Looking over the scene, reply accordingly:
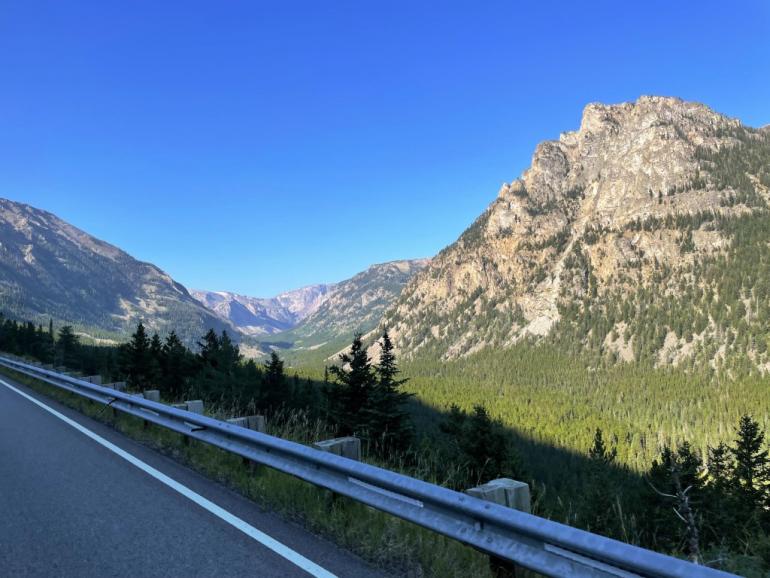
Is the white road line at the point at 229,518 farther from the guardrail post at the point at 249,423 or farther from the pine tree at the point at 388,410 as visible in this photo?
the pine tree at the point at 388,410

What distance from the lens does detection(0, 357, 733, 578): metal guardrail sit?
304 centimetres

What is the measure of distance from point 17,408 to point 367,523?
13.8 m

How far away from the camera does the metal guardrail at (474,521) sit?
120 inches

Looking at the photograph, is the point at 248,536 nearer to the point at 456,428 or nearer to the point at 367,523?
the point at 367,523

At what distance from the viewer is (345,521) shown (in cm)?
530

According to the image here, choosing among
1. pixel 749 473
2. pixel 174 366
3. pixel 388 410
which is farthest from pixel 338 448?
pixel 749 473

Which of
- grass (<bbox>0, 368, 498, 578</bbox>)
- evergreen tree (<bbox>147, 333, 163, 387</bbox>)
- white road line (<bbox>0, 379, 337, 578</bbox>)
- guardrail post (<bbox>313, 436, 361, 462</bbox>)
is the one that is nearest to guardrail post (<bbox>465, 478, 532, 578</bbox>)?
grass (<bbox>0, 368, 498, 578</bbox>)

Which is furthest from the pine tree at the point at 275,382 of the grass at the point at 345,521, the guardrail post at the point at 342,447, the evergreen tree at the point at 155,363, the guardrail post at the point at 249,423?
the guardrail post at the point at 342,447

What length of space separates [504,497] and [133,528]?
3974mm

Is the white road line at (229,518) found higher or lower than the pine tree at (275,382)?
higher

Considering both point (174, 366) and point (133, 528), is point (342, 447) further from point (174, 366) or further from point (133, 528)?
point (174, 366)

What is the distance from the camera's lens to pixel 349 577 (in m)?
4.15

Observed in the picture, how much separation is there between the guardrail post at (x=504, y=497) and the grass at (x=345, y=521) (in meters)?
0.12

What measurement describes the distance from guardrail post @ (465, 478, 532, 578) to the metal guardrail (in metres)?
0.12
